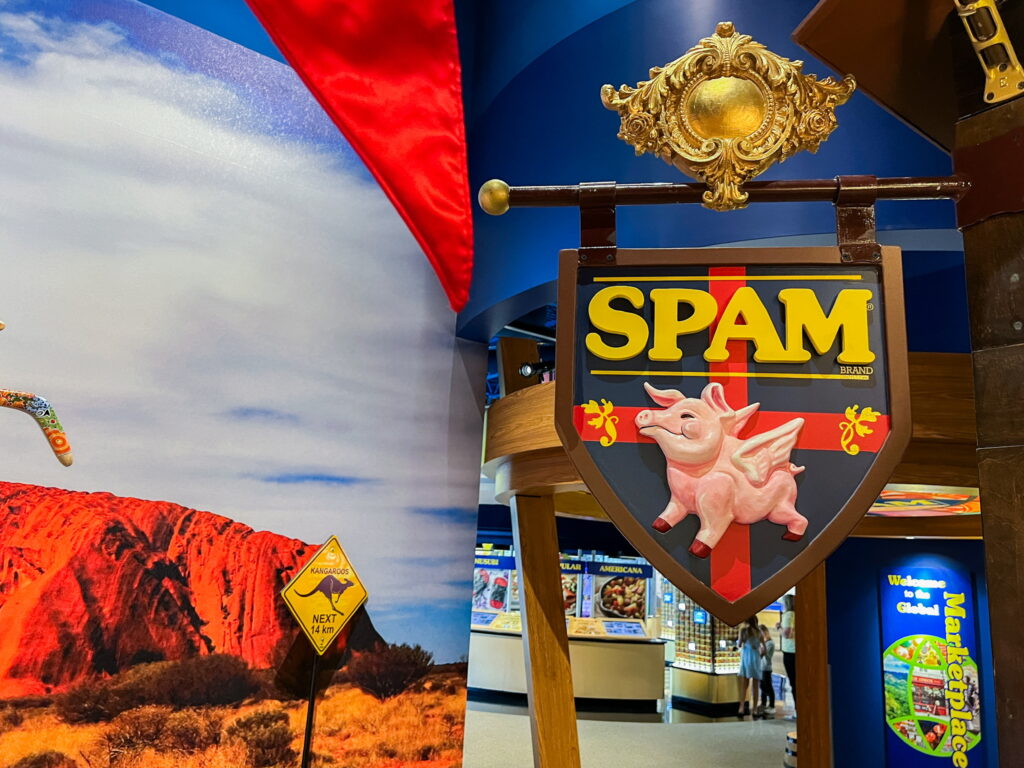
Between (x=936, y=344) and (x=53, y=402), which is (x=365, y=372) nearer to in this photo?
(x=53, y=402)

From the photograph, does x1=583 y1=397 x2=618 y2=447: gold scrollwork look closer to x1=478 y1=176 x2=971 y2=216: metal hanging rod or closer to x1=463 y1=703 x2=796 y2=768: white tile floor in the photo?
x1=478 y1=176 x2=971 y2=216: metal hanging rod

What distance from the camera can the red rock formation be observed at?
8.09 feet

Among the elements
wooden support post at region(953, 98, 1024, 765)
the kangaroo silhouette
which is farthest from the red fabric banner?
wooden support post at region(953, 98, 1024, 765)

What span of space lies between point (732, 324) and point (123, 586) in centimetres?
242

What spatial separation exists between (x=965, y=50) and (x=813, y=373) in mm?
743

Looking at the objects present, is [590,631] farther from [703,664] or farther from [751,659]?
[751,659]

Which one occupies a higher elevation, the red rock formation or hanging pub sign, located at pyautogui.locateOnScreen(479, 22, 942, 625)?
hanging pub sign, located at pyautogui.locateOnScreen(479, 22, 942, 625)

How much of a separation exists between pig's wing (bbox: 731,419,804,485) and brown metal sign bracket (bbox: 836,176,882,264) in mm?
299

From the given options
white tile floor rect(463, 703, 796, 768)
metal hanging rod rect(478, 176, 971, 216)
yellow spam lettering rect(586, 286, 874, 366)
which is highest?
metal hanging rod rect(478, 176, 971, 216)

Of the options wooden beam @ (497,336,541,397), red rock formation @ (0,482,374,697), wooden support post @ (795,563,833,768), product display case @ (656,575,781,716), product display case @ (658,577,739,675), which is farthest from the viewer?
product display case @ (658,577,739,675)

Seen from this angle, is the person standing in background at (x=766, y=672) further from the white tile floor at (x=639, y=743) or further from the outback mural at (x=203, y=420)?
the outback mural at (x=203, y=420)

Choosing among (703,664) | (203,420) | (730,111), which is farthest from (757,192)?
(703,664)

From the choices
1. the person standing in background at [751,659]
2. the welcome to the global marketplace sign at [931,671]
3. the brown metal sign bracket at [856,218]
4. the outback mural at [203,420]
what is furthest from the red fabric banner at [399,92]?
the person standing in background at [751,659]

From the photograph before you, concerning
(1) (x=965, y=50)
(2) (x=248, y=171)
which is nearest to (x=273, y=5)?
(2) (x=248, y=171)
